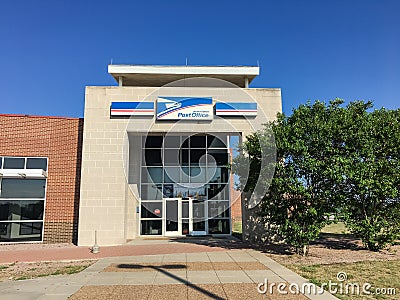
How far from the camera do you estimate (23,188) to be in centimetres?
1471

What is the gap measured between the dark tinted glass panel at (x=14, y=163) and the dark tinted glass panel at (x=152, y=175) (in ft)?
19.0

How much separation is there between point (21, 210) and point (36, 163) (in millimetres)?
2221

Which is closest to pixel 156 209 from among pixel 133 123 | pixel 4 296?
pixel 133 123

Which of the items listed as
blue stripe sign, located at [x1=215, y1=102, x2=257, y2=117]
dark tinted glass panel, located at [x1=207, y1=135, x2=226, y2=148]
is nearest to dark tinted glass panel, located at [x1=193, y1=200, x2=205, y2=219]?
dark tinted glass panel, located at [x1=207, y1=135, x2=226, y2=148]

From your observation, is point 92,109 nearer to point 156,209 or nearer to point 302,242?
point 156,209

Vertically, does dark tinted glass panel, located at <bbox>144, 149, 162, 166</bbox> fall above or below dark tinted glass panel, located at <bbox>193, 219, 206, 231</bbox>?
above

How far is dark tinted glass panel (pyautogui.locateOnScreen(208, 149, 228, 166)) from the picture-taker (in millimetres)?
17438

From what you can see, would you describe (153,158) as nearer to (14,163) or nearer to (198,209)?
(198,209)

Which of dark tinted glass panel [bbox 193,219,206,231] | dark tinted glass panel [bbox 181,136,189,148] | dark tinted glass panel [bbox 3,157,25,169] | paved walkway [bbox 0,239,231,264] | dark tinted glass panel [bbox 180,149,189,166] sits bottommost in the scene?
paved walkway [bbox 0,239,231,264]

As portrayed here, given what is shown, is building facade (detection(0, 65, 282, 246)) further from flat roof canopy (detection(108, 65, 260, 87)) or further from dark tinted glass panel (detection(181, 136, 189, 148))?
dark tinted glass panel (detection(181, 136, 189, 148))

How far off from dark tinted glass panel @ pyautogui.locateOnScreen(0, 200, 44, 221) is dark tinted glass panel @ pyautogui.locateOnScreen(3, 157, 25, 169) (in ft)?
5.19

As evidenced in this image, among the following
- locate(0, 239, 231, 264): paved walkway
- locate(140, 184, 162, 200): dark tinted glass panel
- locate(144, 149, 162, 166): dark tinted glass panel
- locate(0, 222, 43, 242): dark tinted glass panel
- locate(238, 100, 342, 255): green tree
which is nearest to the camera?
locate(238, 100, 342, 255): green tree

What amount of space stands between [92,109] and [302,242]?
34.2ft

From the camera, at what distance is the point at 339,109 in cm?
1042
